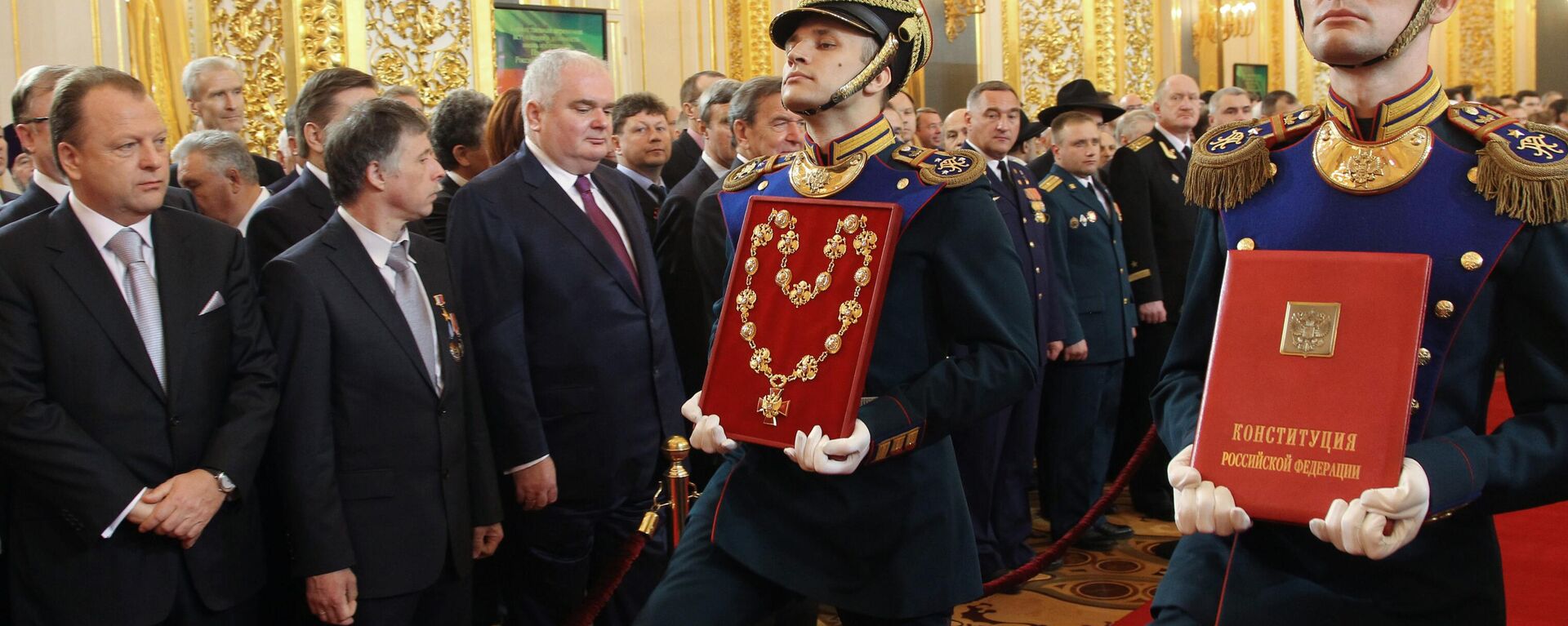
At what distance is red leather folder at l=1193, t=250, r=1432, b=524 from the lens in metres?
1.71

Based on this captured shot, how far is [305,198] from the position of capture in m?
3.70

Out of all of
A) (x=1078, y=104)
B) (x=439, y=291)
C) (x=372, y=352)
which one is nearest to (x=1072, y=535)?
(x=439, y=291)

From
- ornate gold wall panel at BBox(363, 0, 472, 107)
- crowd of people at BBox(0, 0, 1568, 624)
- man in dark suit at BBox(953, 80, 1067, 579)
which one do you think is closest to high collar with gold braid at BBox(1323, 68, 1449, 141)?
crowd of people at BBox(0, 0, 1568, 624)

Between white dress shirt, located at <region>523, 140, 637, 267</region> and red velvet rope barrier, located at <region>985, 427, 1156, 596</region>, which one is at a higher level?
white dress shirt, located at <region>523, 140, 637, 267</region>

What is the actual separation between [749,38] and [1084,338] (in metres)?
6.59

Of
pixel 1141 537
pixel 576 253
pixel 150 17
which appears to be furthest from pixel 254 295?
pixel 150 17

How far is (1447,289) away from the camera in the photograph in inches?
73.0

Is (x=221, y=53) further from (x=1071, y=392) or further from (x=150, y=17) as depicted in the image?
(x=1071, y=392)

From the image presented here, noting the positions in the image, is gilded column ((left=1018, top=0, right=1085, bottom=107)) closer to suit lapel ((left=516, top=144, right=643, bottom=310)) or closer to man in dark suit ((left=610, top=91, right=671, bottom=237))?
man in dark suit ((left=610, top=91, right=671, bottom=237))

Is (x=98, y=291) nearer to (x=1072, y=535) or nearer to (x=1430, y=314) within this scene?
(x=1430, y=314)

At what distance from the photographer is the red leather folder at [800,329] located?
235 cm

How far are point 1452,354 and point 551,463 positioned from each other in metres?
2.27

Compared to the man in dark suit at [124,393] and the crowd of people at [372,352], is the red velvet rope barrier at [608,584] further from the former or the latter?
the man in dark suit at [124,393]

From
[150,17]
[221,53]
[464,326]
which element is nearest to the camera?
[464,326]
